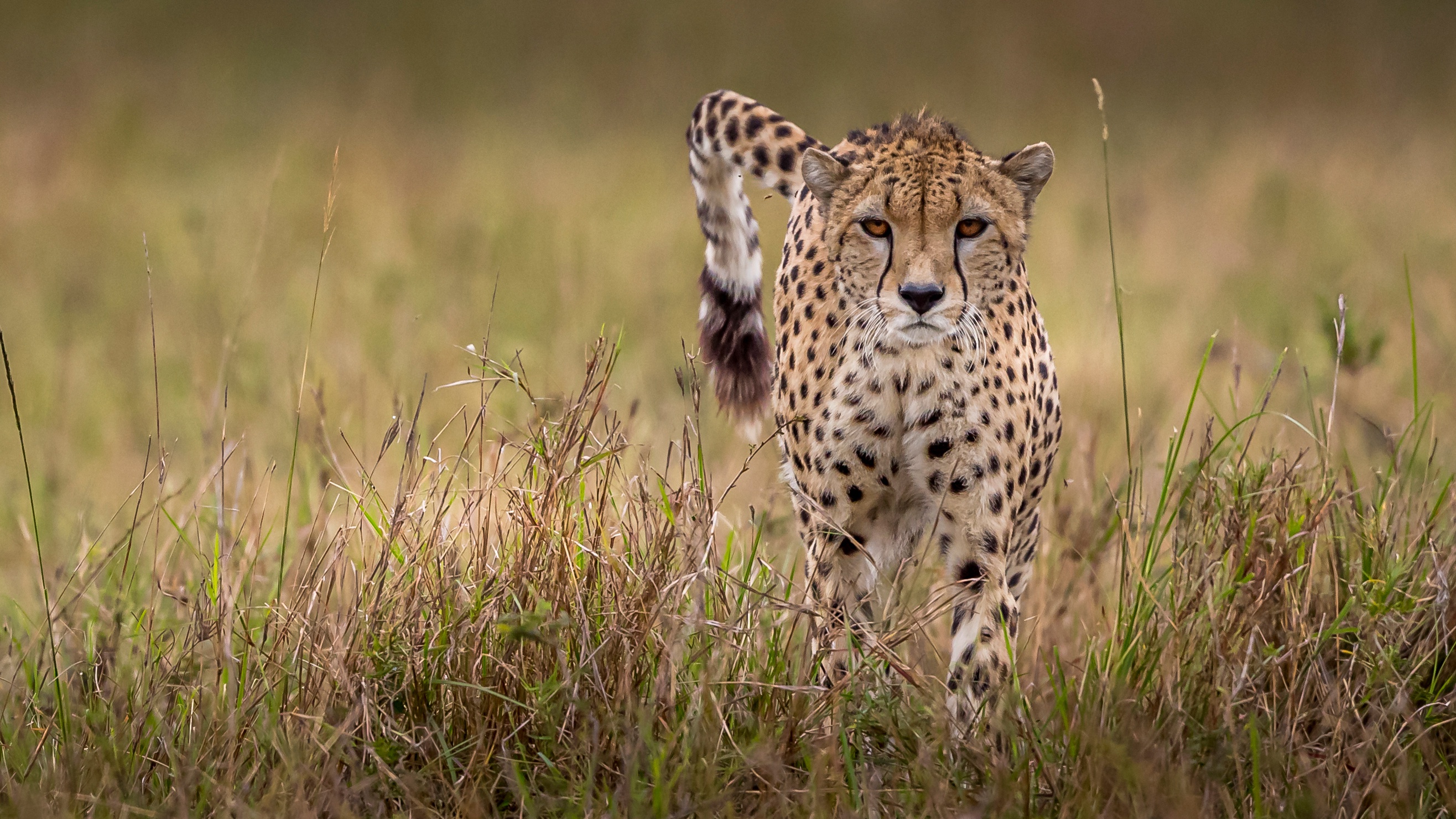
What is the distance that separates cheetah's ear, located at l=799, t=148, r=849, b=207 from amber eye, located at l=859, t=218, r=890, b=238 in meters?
0.14

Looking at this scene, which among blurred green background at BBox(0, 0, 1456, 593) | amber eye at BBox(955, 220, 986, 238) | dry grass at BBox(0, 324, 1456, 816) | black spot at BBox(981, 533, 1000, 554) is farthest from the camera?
blurred green background at BBox(0, 0, 1456, 593)

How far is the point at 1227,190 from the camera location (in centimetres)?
870

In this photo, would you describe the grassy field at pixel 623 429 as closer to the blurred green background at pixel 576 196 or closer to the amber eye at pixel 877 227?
the blurred green background at pixel 576 196

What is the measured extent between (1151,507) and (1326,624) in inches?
66.2

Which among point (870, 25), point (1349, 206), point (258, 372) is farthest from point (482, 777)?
point (870, 25)

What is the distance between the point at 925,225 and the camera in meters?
2.70

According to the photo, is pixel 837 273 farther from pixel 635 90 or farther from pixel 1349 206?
pixel 635 90

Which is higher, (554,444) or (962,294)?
(962,294)

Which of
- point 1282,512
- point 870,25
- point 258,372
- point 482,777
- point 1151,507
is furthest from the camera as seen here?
point 870,25

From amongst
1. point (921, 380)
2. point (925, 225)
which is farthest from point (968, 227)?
point (921, 380)

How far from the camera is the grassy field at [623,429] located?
228 centimetres

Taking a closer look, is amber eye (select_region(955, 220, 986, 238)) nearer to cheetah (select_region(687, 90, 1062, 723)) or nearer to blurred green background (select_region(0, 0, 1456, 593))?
cheetah (select_region(687, 90, 1062, 723))

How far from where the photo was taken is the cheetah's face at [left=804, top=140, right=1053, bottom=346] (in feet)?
8.73

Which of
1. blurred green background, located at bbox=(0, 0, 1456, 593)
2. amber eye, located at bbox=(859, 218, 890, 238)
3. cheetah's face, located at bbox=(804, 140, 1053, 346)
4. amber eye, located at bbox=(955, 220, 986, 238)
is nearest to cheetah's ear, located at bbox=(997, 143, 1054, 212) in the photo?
cheetah's face, located at bbox=(804, 140, 1053, 346)
